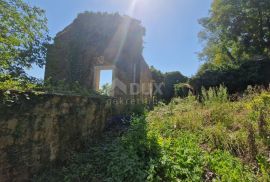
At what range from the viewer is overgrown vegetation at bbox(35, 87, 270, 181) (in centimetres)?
418

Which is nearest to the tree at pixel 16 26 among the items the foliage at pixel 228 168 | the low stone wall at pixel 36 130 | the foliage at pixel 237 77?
the low stone wall at pixel 36 130

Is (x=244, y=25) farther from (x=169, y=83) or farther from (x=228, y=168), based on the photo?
(x=228, y=168)

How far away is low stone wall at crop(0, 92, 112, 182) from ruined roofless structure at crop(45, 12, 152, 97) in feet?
23.0

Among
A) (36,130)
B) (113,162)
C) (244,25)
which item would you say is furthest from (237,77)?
(36,130)

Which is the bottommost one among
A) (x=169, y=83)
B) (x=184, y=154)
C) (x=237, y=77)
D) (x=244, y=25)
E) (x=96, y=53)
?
(x=184, y=154)

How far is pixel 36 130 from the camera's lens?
451cm

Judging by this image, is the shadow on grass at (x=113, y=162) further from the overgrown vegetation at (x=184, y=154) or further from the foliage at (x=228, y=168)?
the foliage at (x=228, y=168)

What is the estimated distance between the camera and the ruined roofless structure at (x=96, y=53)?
1294cm

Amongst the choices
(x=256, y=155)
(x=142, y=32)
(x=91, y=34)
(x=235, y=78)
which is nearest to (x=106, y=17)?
(x=91, y=34)

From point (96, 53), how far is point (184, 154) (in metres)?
9.46

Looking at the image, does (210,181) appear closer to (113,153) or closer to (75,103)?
(113,153)

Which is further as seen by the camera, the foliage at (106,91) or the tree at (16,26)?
the foliage at (106,91)

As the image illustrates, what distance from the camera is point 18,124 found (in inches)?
163

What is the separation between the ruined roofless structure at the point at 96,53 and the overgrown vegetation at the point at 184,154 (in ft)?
22.8
